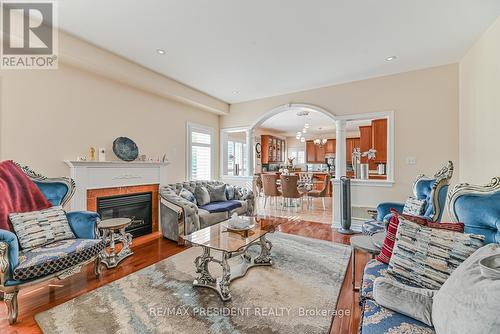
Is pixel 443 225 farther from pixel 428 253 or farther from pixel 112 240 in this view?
pixel 112 240

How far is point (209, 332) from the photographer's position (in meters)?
1.63

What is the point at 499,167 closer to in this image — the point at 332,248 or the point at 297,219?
the point at 332,248

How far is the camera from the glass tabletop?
2115mm

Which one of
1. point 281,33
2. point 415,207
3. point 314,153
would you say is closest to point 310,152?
point 314,153

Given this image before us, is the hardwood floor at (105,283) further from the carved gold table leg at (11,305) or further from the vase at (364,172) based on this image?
the vase at (364,172)

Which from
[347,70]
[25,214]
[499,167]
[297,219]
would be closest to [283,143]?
[297,219]

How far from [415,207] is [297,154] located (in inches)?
340

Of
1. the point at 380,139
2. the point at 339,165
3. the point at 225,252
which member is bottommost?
the point at 225,252

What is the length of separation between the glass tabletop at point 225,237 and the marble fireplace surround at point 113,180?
6.11 ft

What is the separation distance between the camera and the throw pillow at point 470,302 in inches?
34.0

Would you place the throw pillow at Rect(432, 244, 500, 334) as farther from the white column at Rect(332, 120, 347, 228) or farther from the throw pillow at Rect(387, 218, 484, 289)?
the white column at Rect(332, 120, 347, 228)

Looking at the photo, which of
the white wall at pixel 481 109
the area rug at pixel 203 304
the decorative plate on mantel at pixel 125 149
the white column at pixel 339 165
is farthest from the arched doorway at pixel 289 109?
the decorative plate on mantel at pixel 125 149

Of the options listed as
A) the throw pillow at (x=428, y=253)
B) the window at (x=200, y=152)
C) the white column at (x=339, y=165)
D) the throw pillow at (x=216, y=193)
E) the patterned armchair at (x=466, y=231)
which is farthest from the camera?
the window at (x=200, y=152)

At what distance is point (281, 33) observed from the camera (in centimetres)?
269
